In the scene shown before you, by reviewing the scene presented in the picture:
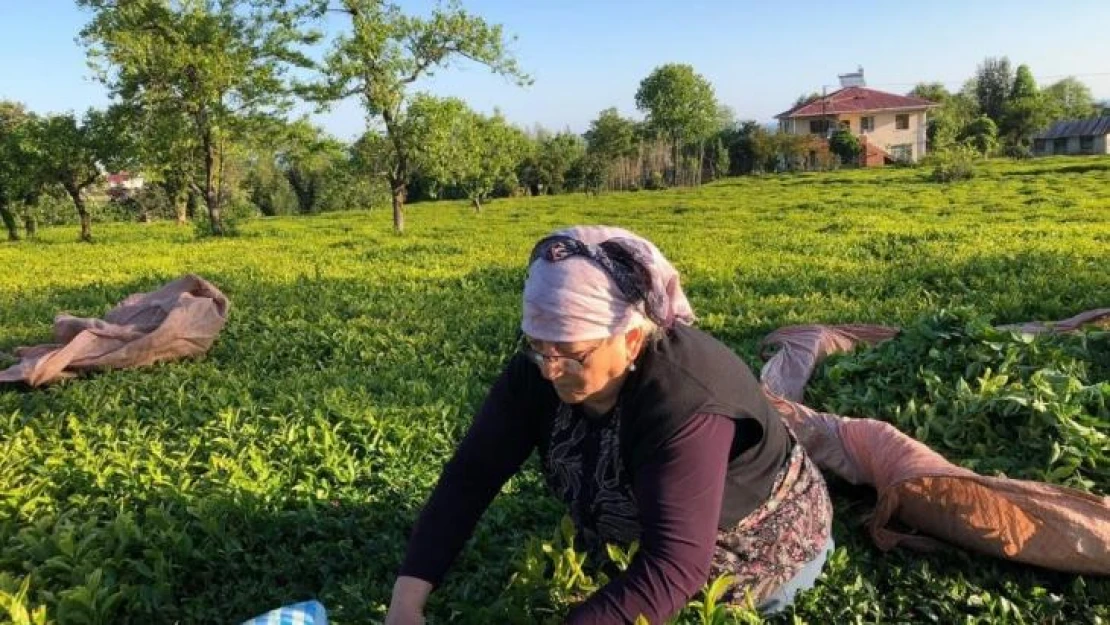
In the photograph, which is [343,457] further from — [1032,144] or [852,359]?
[1032,144]

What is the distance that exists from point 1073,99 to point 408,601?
2745 inches

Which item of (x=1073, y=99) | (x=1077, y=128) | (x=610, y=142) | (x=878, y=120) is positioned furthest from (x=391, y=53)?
(x=1073, y=99)

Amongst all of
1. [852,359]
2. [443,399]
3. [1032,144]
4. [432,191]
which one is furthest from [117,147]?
[1032,144]

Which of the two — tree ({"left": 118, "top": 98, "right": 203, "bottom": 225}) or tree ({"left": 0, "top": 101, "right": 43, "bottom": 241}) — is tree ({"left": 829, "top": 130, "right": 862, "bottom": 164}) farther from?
tree ({"left": 0, "top": 101, "right": 43, "bottom": 241})

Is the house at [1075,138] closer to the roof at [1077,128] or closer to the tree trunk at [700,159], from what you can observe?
the roof at [1077,128]

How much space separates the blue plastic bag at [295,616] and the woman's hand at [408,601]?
28cm

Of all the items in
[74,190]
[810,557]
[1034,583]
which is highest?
[74,190]

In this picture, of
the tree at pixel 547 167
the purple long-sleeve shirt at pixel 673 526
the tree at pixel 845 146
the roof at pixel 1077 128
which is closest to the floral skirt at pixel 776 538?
the purple long-sleeve shirt at pixel 673 526

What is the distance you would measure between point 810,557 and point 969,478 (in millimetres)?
615

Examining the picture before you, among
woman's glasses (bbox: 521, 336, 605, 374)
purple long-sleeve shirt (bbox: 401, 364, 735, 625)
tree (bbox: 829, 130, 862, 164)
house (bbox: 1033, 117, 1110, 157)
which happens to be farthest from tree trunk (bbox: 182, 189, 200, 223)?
house (bbox: 1033, 117, 1110, 157)

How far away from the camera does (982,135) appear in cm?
3775

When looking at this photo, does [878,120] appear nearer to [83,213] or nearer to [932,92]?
[932,92]

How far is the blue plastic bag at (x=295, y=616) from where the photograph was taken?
2221 mm

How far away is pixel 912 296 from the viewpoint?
677cm
